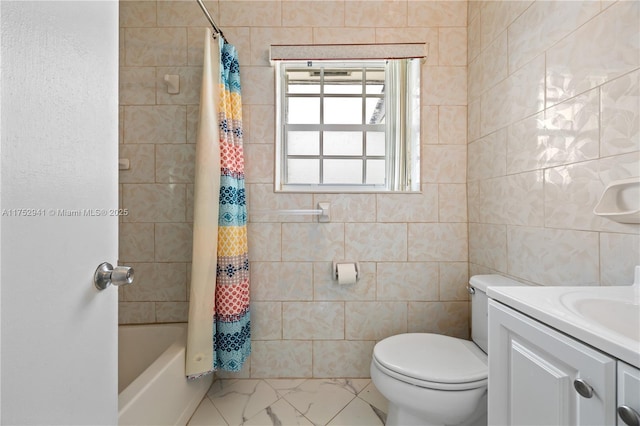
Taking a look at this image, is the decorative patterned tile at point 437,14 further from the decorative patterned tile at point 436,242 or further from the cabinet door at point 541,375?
the cabinet door at point 541,375

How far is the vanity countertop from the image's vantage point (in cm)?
46

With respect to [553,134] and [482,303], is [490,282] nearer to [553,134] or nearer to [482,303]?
[482,303]

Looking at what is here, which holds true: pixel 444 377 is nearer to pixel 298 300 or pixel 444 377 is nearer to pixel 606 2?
pixel 298 300

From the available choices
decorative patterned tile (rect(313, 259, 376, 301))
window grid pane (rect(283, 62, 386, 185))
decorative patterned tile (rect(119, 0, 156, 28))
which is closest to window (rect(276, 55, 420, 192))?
window grid pane (rect(283, 62, 386, 185))

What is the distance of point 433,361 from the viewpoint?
1105 millimetres

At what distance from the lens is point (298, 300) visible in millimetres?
1584

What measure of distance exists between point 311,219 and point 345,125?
0.63 metres

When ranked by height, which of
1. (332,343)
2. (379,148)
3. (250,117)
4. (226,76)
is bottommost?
(332,343)

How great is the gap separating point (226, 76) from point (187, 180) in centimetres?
60

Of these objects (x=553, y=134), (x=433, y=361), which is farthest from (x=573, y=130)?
(x=433, y=361)

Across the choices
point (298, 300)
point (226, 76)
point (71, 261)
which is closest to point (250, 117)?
point (226, 76)

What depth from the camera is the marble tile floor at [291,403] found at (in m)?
1.29

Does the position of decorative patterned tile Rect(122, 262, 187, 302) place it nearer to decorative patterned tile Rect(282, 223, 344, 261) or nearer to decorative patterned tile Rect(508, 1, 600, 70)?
decorative patterned tile Rect(282, 223, 344, 261)

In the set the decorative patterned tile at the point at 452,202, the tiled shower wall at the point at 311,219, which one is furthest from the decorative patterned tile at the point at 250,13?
the decorative patterned tile at the point at 452,202
